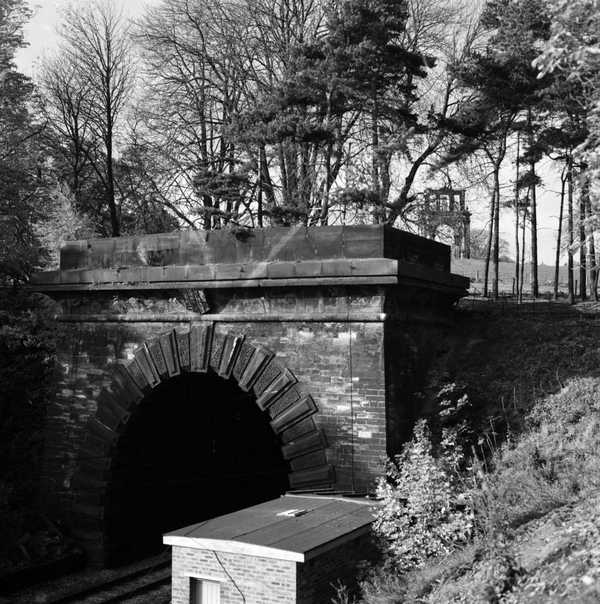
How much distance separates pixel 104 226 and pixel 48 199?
9.02 meters

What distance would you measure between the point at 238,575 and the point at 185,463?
24.4ft

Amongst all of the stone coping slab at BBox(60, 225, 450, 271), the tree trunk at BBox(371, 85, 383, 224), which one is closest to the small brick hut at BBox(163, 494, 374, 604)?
the stone coping slab at BBox(60, 225, 450, 271)

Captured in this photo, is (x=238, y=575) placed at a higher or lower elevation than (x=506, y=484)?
lower

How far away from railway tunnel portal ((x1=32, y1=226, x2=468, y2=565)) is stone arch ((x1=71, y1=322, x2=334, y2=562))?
0.03 metres

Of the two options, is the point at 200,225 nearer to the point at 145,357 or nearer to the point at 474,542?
the point at 145,357

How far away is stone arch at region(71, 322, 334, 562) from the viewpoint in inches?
468

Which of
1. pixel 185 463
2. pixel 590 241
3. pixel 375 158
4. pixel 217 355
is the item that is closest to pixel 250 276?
pixel 217 355

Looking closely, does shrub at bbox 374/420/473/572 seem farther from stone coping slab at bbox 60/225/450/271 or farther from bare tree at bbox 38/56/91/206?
bare tree at bbox 38/56/91/206

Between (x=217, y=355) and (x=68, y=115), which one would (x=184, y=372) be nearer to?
(x=217, y=355)

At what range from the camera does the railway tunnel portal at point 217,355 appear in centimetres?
1163

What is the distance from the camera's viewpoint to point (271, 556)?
8906 millimetres

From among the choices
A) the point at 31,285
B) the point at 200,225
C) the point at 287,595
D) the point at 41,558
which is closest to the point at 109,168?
the point at 200,225

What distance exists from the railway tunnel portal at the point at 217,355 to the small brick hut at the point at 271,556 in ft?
5.19

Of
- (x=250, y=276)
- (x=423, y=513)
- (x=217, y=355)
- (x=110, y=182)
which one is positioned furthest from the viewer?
(x=110, y=182)
